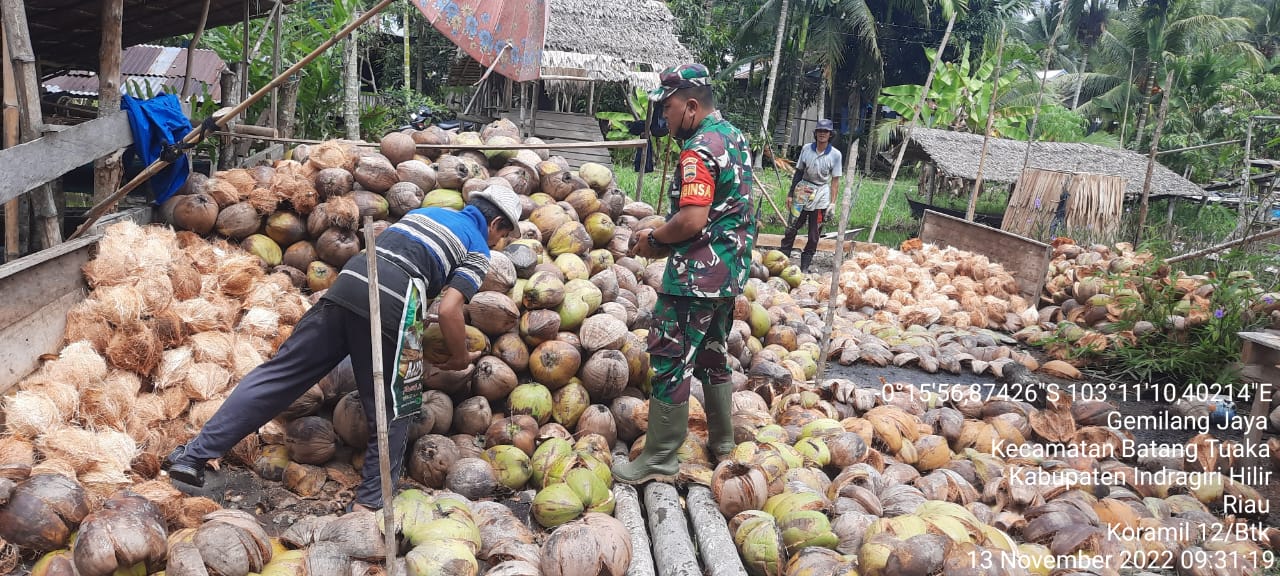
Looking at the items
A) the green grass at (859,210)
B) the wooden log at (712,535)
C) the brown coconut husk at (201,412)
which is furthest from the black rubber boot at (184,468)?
the green grass at (859,210)

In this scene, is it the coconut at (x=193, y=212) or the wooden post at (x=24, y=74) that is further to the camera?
the coconut at (x=193, y=212)

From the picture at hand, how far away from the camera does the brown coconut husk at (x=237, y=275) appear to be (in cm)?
421

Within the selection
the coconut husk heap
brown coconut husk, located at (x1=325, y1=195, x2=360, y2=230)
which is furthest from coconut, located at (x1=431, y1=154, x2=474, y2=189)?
the coconut husk heap

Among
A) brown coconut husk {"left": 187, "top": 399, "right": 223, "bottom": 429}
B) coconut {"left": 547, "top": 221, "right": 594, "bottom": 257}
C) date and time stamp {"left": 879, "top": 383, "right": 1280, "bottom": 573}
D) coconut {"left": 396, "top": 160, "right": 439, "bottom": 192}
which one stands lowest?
date and time stamp {"left": 879, "top": 383, "right": 1280, "bottom": 573}

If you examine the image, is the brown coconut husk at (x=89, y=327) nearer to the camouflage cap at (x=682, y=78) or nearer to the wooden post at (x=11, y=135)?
the wooden post at (x=11, y=135)

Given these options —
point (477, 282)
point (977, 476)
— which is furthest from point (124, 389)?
point (977, 476)

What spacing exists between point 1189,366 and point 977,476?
308 cm

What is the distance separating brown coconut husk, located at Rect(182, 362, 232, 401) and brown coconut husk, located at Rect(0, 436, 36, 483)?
26.7 inches

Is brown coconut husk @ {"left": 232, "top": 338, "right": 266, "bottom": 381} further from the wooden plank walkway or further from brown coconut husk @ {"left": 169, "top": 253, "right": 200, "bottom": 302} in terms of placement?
the wooden plank walkway

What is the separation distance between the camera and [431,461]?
11.4 ft

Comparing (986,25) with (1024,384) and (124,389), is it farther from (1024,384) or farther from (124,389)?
(124,389)

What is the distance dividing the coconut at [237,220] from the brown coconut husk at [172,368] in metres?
1.13

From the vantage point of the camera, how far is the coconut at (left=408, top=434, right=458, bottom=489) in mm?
3461

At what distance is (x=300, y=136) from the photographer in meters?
7.91
